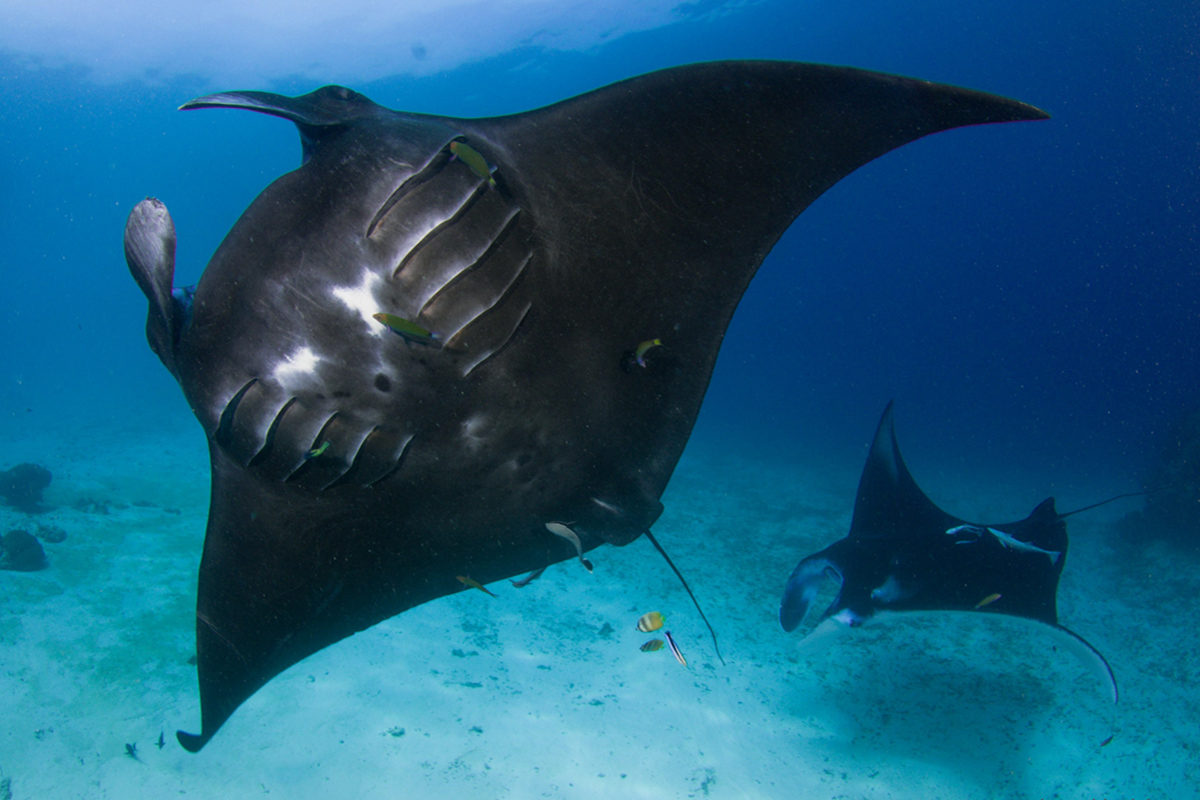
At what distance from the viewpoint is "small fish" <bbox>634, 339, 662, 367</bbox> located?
1776mm

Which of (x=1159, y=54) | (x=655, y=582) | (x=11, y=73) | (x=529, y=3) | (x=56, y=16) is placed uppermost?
(x=1159, y=54)

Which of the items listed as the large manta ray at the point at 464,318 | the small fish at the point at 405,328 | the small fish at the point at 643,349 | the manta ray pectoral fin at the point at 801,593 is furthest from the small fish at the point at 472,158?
the manta ray pectoral fin at the point at 801,593

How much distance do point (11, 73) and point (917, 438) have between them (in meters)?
61.2

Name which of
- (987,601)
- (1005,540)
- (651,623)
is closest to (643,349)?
(651,623)

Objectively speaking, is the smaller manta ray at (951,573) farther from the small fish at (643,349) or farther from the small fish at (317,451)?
the small fish at (317,451)

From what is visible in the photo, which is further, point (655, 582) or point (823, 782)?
point (655, 582)

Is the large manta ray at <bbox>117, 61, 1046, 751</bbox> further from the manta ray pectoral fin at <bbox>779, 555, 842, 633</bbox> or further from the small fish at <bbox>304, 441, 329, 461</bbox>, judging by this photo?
the manta ray pectoral fin at <bbox>779, 555, 842, 633</bbox>

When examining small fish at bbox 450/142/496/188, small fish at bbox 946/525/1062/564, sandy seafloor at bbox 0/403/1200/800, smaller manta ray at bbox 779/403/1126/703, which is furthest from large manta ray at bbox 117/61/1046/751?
small fish at bbox 946/525/1062/564

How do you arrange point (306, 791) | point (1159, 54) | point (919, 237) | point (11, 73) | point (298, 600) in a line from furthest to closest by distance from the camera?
1. point (919, 237)
2. point (1159, 54)
3. point (11, 73)
4. point (306, 791)
5. point (298, 600)

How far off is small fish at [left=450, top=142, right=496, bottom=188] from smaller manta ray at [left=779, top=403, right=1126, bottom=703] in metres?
4.93

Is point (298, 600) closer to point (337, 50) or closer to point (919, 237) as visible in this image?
point (337, 50)

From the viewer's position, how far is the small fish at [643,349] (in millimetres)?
1776

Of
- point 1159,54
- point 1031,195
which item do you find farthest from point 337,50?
point 1031,195

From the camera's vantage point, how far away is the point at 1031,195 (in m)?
57.8
